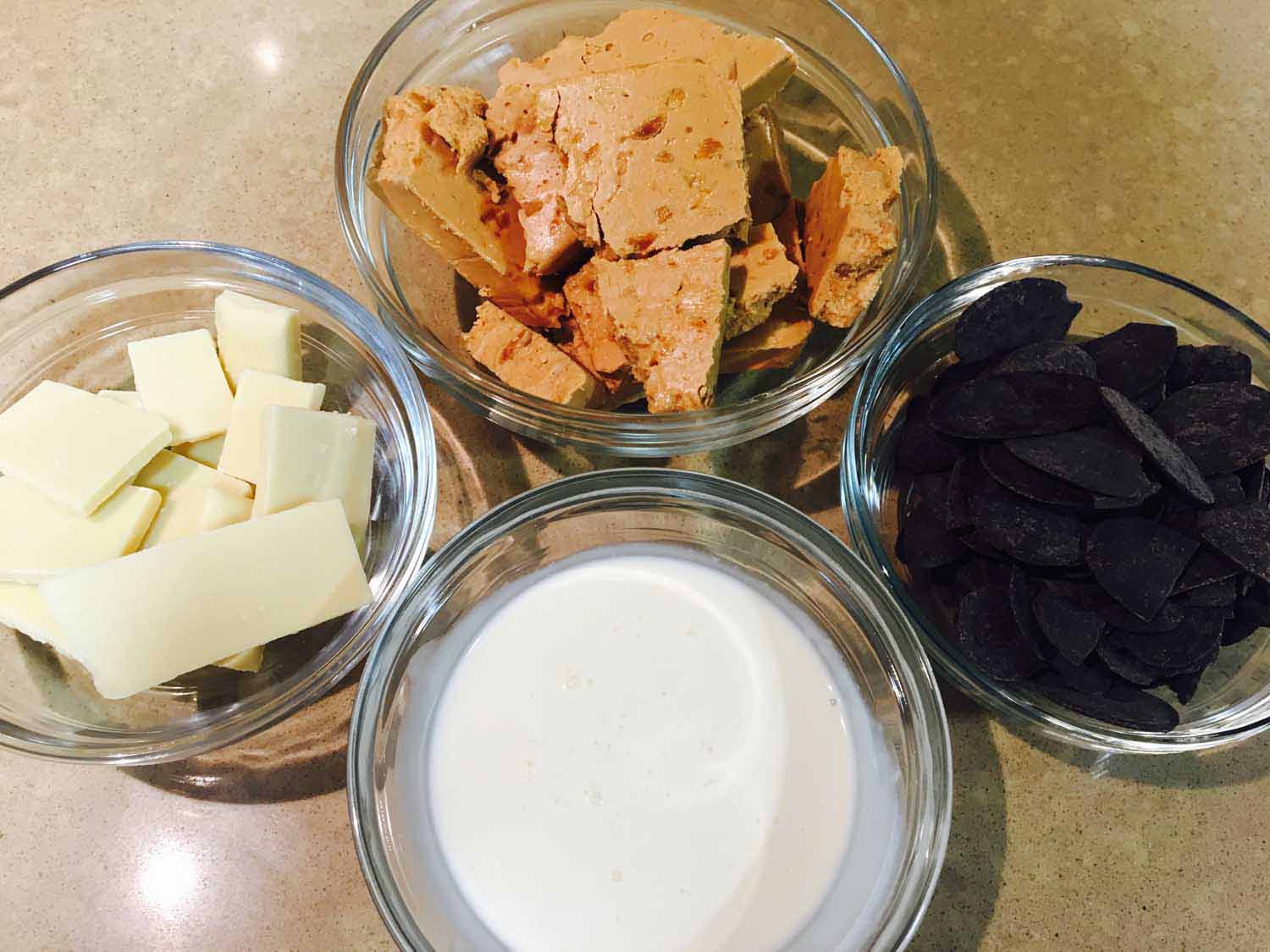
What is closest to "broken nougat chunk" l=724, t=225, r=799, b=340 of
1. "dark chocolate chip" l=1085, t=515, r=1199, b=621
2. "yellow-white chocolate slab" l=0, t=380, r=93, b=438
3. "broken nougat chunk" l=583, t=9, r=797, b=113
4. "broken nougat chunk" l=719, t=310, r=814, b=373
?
"broken nougat chunk" l=719, t=310, r=814, b=373

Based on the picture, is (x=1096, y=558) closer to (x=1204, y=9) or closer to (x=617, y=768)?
(x=617, y=768)

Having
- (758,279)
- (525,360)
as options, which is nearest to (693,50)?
(758,279)

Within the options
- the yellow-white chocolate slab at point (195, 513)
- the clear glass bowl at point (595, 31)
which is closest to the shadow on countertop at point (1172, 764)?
the clear glass bowl at point (595, 31)

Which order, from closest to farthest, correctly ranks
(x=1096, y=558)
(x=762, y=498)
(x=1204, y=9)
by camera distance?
(x=1096, y=558), (x=762, y=498), (x=1204, y=9)

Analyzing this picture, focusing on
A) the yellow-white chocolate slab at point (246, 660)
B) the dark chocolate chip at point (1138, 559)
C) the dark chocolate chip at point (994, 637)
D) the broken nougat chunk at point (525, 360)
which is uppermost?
the broken nougat chunk at point (525, 360)

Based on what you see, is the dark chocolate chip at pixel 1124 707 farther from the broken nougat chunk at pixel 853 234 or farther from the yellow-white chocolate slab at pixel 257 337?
the yellow-white chocolate slab at pixel 257 337

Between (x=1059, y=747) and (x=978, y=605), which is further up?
(x=978, y=605)

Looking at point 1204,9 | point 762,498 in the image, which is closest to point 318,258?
point 762,498
